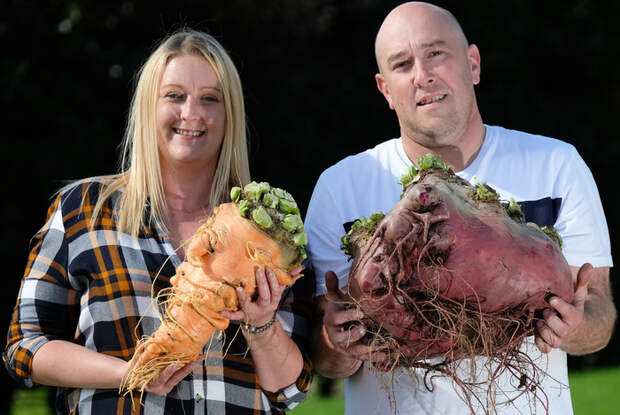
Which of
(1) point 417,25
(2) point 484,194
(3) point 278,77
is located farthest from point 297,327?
(3) point 278,77

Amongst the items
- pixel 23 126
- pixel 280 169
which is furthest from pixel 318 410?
pixel 23 126

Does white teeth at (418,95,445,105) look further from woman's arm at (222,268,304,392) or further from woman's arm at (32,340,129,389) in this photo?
woman's arm at (32,340,129,389)

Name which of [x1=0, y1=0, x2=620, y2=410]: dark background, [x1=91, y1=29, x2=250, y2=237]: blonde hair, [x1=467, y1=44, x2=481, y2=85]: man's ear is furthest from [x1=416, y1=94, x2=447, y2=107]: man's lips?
[x1=0, y1=0, x2=620, y2=410]: dark background

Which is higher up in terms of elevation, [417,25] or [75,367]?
[417,25]

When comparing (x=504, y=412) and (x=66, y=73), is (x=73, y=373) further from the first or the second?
(x=66, y=73)

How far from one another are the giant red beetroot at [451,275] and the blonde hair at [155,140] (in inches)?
34.4

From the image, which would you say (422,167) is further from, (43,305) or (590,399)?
(590,399)

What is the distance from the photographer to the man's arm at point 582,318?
8.36ft

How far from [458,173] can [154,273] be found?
53.5 inches

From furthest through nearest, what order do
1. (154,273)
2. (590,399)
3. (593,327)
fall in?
(590,399) < (154,273) < (593,327)

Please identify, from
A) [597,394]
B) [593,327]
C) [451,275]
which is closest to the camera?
[451,275]

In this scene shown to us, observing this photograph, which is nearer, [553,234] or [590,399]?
[553,234]

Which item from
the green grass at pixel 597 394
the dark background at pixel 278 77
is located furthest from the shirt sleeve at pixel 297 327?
the green grass at pixel 597 394

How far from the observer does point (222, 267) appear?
267cm
